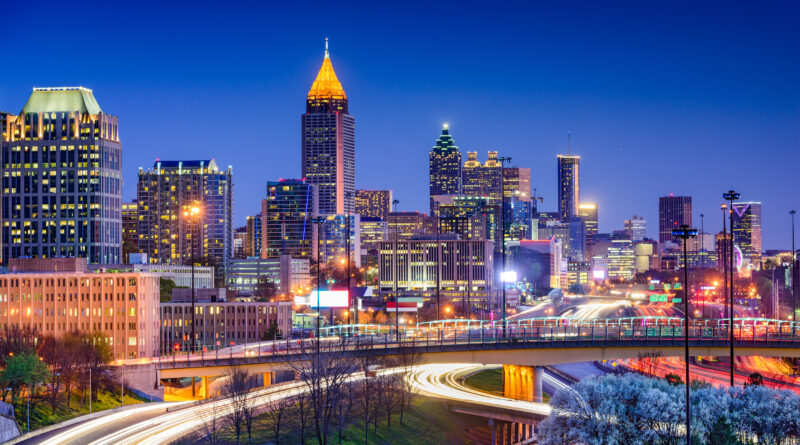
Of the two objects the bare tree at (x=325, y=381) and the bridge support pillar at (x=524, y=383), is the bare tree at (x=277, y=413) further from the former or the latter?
the bridge support pillar at (x=524, y=383)

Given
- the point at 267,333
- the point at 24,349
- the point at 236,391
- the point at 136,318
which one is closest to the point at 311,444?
the point at 236,391

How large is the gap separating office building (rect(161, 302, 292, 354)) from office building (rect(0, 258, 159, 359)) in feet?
84.6

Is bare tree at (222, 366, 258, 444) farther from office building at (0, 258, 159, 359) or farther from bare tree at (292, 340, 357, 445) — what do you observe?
office building at (0, 258, 159, 359)

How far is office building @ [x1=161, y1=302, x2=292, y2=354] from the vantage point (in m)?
160

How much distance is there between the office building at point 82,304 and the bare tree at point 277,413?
64.2 meters

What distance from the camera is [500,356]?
280 feet

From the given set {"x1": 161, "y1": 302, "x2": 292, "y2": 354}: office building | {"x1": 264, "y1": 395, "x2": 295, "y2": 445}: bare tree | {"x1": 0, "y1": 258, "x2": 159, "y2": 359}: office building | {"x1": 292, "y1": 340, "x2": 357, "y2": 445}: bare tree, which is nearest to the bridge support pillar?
{"x1": 292, "y1": 340, "x2": 357, "y2": 445}: bare tree

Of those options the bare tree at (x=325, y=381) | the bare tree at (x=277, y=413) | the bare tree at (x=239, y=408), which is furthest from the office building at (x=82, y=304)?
the bare tree at (x=325, y=381)

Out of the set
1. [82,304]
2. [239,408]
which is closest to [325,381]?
[239,408]

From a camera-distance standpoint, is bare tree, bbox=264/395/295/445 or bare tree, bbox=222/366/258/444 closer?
bare tree, bbox=222/366/258/444

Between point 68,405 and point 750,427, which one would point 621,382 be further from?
point 68,405

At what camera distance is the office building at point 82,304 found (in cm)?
13212

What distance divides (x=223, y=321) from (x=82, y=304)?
32320 millimetres

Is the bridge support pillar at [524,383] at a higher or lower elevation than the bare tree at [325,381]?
lower
